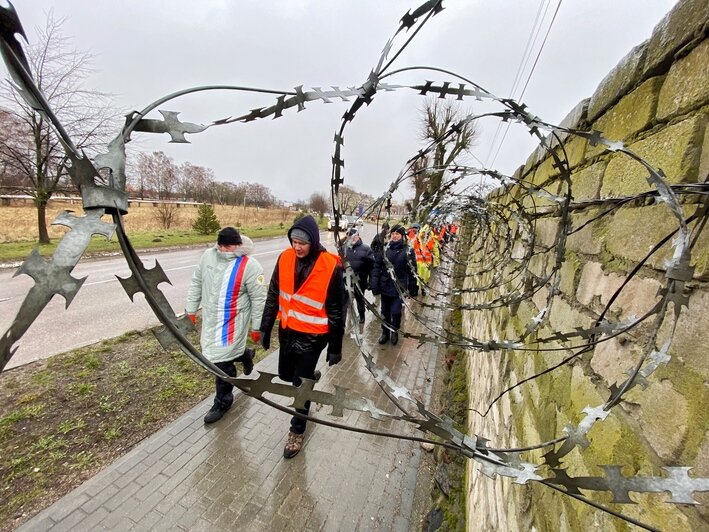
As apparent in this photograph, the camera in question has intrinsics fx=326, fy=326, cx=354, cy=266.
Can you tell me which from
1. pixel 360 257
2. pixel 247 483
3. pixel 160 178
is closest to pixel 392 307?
pixel 360 257

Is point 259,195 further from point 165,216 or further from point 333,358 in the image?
point 333,358

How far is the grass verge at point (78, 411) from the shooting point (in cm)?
281

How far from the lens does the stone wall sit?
81 cm

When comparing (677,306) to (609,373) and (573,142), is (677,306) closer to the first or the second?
(609,373)

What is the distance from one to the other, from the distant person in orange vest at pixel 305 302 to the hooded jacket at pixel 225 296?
1.27 feet

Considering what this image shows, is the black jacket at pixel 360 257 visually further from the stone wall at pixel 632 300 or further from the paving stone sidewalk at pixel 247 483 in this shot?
the stone wall at pixel 632 300

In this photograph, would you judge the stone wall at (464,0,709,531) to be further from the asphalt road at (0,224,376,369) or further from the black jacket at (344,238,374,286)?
the black jacket at (344,238,374,286)

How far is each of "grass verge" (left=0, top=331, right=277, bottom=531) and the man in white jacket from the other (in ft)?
2.75

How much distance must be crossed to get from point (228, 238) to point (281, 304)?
0.87 m

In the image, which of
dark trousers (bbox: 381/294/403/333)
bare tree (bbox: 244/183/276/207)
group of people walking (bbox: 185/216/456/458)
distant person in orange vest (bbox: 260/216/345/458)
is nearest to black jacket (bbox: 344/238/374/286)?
dark trousers (bbox: 381/294/403/333)

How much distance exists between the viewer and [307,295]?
3.10 metres

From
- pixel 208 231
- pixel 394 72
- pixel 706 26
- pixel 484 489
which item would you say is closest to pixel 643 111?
pixel 706 26

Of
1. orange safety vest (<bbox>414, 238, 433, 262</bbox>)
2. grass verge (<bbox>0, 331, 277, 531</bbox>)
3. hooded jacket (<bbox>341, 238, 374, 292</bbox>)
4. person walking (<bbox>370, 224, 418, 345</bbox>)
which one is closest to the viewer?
grass verge (<bbox>0, 331, 277, 531</bbox>)

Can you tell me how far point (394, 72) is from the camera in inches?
39.1
